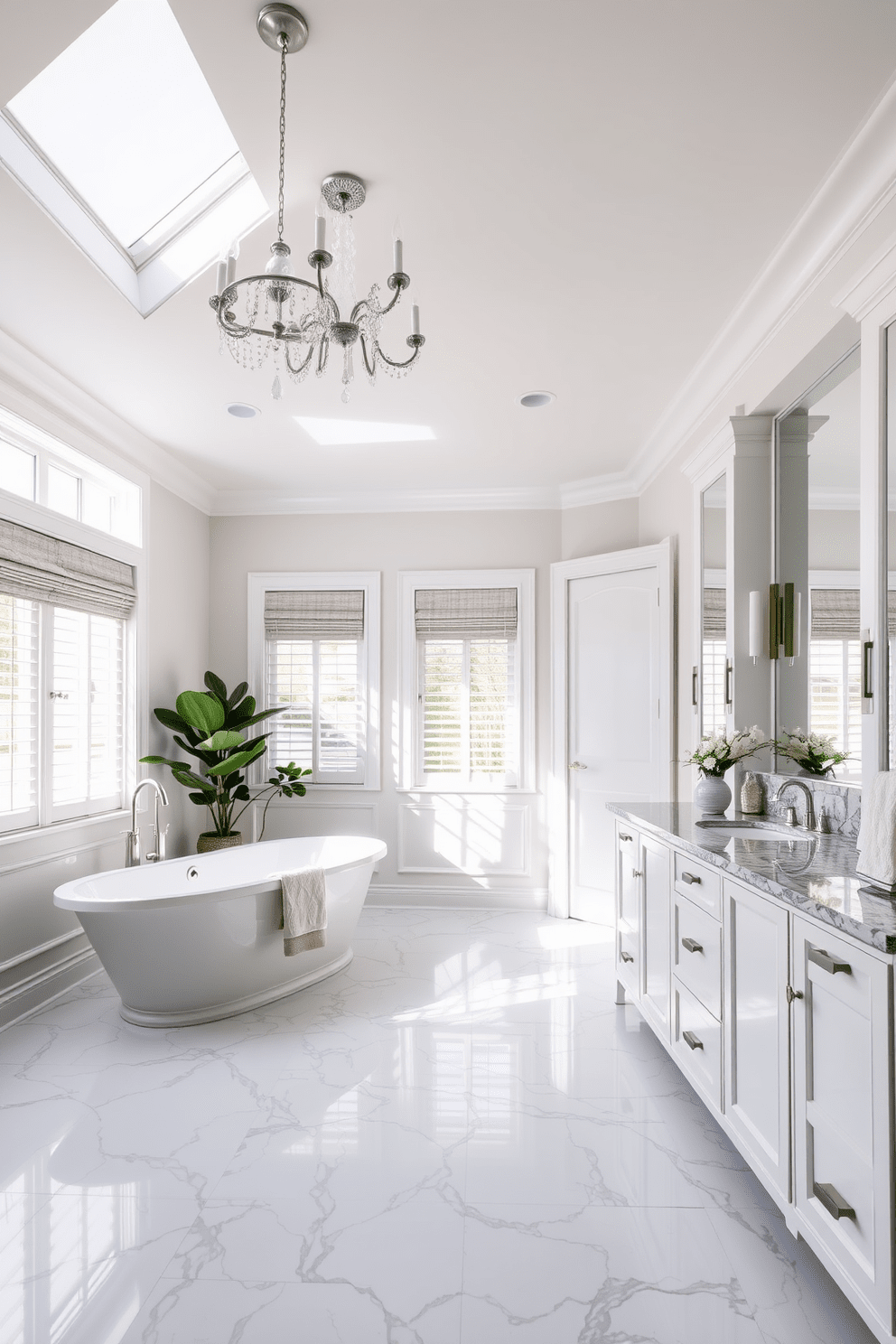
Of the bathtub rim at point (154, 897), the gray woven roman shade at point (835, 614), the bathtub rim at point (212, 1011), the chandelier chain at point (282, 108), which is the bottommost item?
the bathtub rim at point (212, 1011)

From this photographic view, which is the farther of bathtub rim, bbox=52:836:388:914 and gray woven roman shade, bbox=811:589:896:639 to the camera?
bathtub rim, bbox=52:836:388:914

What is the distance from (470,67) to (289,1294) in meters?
2.82

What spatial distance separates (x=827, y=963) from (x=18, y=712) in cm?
326

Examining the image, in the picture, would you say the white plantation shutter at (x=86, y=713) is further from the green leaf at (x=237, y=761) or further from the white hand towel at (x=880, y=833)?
the white hand towel at (x=880, y=833)

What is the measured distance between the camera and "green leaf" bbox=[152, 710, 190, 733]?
15.2 ft

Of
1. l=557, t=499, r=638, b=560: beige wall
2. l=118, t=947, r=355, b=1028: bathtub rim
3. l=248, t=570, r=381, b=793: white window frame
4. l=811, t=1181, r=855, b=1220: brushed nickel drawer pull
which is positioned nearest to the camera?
l=811, t=1181, r=855, b=1220: brushed nickel drawer pull

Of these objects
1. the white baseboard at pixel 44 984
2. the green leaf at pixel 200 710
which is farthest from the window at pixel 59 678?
the white baseboard at pixel 44 984

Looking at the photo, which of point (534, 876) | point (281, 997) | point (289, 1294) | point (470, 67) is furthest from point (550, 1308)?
point (534, 876)

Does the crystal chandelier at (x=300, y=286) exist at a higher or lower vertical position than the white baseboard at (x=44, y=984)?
higher

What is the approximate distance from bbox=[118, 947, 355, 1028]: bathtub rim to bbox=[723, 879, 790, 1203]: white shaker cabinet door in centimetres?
210

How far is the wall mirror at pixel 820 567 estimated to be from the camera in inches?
99.6

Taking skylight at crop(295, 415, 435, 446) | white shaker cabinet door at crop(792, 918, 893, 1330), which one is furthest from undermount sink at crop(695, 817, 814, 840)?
skylight at crop(295, 415, 435, 446)

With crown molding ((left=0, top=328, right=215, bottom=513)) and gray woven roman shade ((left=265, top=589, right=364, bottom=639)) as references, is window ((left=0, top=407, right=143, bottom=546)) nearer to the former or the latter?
crown molding ((left=0, top=328, right=215, bottom=513))

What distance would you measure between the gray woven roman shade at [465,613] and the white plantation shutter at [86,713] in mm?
1931
